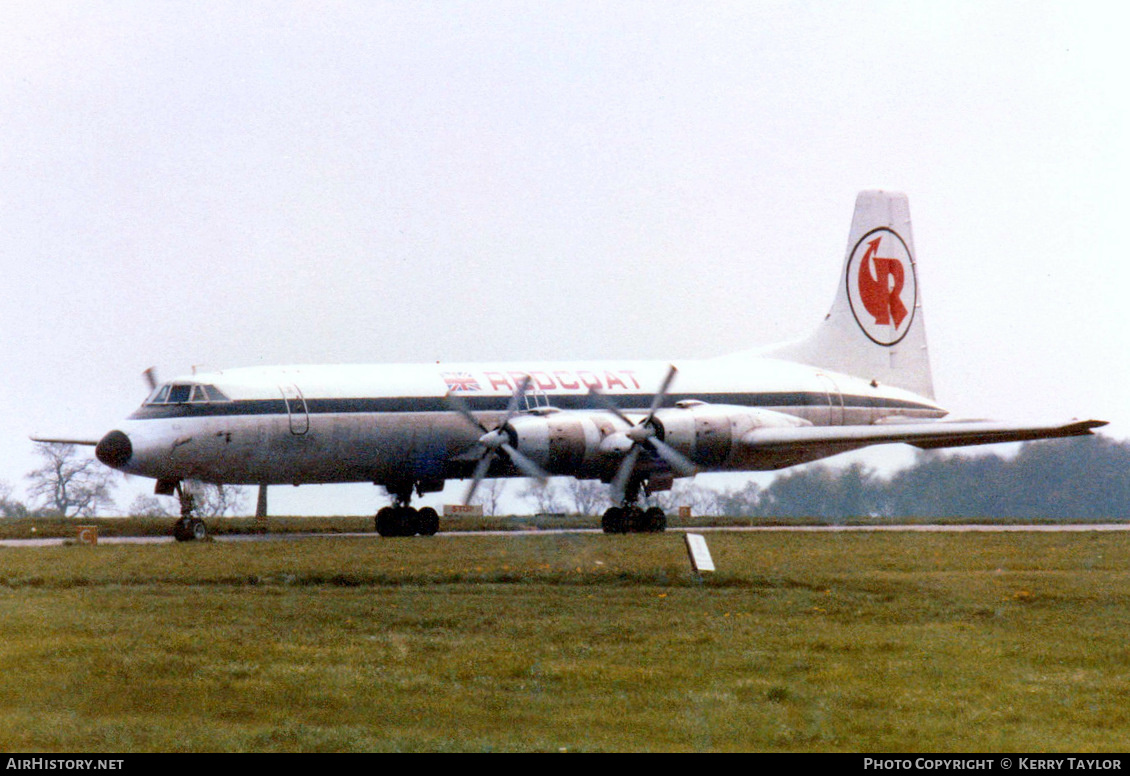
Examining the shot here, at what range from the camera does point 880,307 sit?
4944 centimetres

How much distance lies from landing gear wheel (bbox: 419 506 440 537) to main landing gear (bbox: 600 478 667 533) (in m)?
4.86

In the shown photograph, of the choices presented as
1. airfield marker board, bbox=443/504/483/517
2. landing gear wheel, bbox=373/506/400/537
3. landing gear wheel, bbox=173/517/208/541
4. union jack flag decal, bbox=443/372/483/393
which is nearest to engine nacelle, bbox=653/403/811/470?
union jack flag decal, bbox=443/372/483/393

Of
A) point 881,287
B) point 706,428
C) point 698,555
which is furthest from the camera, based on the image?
point 881,287

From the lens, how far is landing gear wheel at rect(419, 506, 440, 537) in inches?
1580

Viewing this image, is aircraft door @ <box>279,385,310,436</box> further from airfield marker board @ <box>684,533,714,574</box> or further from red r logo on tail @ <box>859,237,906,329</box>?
red r logo on tail @ <box>859,237,906,329</box>

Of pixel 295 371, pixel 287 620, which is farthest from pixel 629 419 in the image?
pixel 287 620

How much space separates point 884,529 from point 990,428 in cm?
541

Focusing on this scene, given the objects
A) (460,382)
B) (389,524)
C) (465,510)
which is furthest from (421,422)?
(465,510)

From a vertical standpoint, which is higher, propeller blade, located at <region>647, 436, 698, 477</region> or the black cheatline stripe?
the black cheatline stripe

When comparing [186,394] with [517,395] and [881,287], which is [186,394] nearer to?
[517,395]

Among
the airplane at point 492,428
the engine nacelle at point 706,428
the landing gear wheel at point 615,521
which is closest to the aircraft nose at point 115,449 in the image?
the airplane at point 492,428

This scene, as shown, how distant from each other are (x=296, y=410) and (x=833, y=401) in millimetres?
17393

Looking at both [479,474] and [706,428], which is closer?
[479,474]

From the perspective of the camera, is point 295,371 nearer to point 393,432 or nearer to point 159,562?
point 393,432
